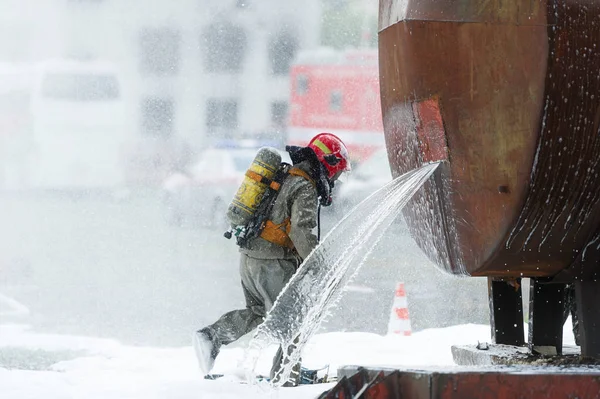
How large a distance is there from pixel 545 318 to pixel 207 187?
598 inches

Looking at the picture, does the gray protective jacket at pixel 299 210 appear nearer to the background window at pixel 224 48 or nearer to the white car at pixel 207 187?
the white car at pixel 207 187

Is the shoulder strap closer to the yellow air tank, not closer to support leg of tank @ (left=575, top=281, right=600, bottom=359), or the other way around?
the yellow air tank

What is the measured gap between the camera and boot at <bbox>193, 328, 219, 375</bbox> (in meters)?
5.71

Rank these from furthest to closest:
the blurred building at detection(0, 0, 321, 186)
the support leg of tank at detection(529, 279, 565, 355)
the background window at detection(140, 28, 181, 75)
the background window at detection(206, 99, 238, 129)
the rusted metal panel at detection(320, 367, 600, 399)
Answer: the background window at detection(140, 28, 181, 75), the background window at detection(206, 99, 238, 129), the blurred building at detection(0, 0, 321, 186), the support leg of tank at detection(529, 279, 565, 355), the rusted metal panel at detection(320, 367, 600, 399)

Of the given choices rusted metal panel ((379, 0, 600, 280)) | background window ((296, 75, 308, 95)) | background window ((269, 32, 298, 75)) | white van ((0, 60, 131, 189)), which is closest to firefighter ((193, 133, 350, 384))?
rusted metal panel ((379, 0, 600, 280))

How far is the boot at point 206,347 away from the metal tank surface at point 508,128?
2.10m

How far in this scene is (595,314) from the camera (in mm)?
3574

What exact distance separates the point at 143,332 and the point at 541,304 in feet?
17.2

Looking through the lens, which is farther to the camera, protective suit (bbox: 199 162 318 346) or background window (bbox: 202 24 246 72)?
background window (bbox: 202 24 246 72)

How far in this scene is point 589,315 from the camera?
358 cm

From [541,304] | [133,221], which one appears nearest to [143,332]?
[541,304]

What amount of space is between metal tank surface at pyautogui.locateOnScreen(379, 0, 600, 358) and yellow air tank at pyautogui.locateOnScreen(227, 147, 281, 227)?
5.36 feet

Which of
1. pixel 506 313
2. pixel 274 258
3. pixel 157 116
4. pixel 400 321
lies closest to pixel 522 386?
pixel 506 313

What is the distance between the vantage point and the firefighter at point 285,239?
5426mm
